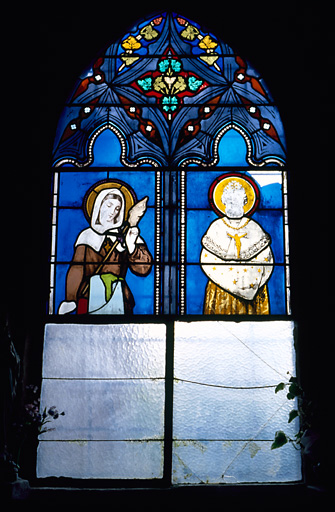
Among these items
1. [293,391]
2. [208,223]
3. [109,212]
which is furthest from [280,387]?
[109,212]

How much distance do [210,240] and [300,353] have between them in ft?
3.01

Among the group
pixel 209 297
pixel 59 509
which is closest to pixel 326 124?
pixel 209 297

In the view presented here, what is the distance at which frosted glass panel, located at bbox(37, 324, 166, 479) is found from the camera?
4328mm

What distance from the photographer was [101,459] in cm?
433

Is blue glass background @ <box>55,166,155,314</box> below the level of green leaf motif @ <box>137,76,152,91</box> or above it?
below

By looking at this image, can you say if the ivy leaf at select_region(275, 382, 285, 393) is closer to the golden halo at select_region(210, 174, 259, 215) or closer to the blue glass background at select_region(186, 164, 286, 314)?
the blue glass background at select_region(186, 164, 286, 314)

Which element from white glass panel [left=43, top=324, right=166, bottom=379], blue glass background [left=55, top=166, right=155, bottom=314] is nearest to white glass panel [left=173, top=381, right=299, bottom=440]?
white glass panel [left=43, top=324, right=166, bottom=379]

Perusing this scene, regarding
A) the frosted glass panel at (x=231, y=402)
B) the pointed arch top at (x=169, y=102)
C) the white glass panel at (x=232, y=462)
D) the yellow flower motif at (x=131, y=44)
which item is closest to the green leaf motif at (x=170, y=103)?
the pointed arch top at (x=169, y=102)

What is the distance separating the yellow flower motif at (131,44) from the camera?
5.31 m

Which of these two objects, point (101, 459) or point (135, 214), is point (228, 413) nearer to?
point (101, 459)

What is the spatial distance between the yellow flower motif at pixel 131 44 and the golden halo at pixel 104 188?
1054 millimetres

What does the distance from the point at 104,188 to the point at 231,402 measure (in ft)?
5.32

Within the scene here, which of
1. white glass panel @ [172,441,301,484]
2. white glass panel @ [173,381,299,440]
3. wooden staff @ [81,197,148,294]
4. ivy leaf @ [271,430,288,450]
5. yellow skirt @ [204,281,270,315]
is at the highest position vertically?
wooden staff @ [81,197,148,294]

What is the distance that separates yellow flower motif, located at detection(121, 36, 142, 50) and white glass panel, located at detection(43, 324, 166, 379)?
2034 millimetres
